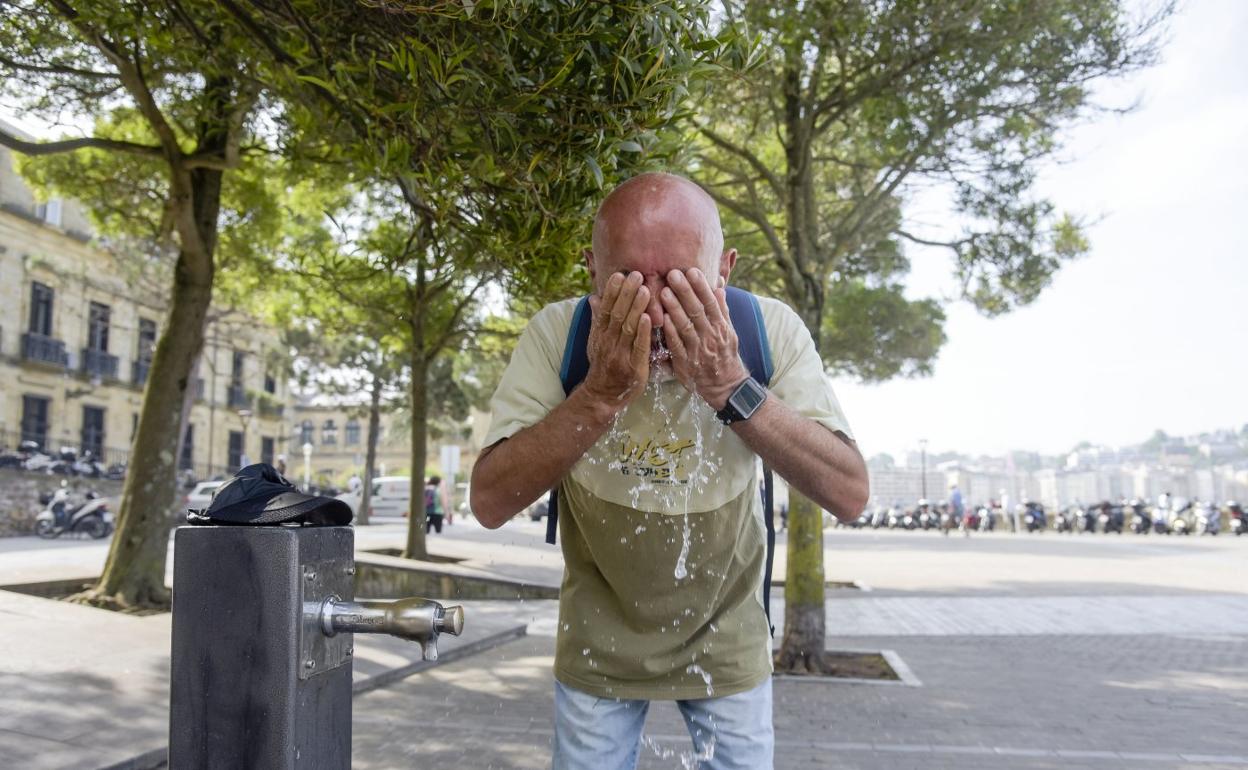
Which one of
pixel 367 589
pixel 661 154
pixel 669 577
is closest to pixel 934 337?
pixel 367 589

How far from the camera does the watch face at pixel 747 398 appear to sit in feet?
6.10

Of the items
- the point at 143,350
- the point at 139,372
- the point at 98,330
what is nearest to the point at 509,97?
the point at 98,330

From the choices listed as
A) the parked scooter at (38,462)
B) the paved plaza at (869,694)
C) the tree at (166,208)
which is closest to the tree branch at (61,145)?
the tree at (166,208)

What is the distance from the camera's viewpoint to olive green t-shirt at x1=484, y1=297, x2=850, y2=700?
2016 millimetres

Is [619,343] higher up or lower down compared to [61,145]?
lower down

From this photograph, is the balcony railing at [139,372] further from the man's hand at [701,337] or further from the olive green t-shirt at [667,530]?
the man's hand at [701,337]

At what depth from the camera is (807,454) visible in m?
1.94

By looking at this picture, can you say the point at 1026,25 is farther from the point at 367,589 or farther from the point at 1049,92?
the point at 367,589

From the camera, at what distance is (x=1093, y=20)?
8.30m

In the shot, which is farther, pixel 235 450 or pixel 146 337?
pixel 235 450

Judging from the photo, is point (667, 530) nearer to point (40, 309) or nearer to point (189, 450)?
point (40, 309)

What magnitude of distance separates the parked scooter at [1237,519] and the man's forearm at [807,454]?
129 ft

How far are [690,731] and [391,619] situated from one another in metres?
0.83

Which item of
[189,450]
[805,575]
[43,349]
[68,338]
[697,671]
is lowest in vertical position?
[805,575]
